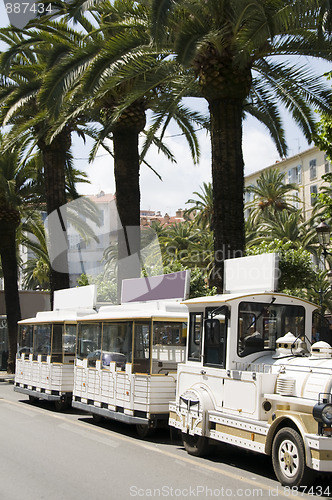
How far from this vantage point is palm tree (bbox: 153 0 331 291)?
1275cm

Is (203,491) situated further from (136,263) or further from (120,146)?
(120,146)

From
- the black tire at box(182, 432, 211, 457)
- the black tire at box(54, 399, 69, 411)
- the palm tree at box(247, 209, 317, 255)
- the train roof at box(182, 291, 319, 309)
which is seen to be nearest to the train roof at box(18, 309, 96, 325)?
the black tire at box(54, 399, 69, 411)

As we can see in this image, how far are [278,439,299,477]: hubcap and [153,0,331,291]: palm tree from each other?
20.6 ft

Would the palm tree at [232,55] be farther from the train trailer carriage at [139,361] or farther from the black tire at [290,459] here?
the black tire at [290,459]

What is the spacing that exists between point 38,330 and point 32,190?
11668mm

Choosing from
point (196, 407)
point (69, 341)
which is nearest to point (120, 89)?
point (69, 341)

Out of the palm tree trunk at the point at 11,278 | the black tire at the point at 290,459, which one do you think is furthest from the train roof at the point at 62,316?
the palm tree trunk at the point at 11,278

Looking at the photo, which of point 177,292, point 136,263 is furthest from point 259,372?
point 136,263

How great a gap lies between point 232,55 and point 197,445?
27.2 ft

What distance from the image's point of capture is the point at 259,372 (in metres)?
9.13

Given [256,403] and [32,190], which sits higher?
[32,190]

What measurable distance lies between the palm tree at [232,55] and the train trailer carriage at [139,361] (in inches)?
94.6

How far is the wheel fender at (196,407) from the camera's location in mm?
9852

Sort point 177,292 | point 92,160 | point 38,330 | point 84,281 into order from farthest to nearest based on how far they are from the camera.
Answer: point 84,281
point 92,160
point 38,330
point 177,292
